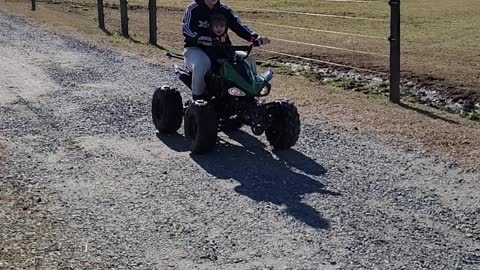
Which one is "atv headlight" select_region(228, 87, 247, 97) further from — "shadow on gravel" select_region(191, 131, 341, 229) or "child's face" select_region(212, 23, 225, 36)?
"child's face" select_region(212, 23, 225, 36)

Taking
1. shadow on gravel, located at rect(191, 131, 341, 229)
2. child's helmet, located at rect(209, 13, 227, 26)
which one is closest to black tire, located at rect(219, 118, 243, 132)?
shadow on gravel, located at rect(191, 131, 341, 229)

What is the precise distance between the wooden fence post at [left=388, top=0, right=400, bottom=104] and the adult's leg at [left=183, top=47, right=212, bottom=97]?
3.75m

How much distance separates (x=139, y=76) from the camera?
13.0 m

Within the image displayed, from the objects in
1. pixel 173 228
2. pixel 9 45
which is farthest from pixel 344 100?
pixel 9 45

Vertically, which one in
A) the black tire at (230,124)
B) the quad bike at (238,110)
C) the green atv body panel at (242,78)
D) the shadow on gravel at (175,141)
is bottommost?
the shadow on gravel at (175,141)

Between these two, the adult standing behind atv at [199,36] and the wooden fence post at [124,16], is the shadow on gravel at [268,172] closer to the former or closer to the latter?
the adult standing behind atv at [199,36]

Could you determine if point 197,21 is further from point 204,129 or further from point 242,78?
point 204,129

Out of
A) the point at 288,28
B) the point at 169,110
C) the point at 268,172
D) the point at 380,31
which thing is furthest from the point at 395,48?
the point at 288,28

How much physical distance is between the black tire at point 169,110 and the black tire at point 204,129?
737 mm

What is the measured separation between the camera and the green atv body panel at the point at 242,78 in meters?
8.02

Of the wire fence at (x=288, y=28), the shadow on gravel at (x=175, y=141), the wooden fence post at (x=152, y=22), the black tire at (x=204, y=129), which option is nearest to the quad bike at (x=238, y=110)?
the black tire at (x=204, y=129)

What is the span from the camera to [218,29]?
8.38 metres

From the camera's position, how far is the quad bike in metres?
7.97

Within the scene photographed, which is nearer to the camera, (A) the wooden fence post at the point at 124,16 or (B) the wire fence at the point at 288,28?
(B) the wire fence at the point at 288,28
